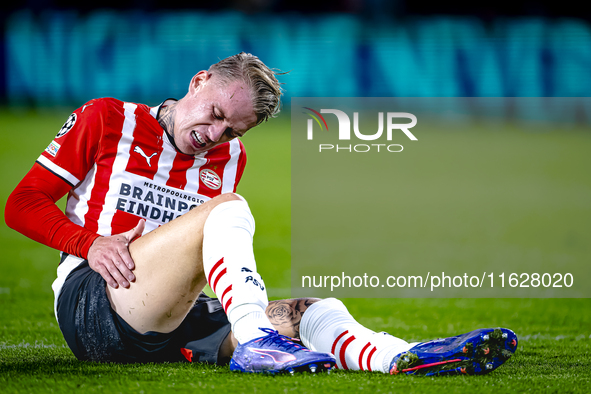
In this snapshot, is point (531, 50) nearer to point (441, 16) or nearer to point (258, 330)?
point (441, 16)

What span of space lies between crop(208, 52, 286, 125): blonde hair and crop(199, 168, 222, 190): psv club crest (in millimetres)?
395

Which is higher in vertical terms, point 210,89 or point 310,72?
point 310,72

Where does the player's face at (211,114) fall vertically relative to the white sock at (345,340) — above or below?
above

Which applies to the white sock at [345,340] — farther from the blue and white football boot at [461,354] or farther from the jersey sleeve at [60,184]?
the jersey sleeve at [60,184]

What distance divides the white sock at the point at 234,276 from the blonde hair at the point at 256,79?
589 millimetres

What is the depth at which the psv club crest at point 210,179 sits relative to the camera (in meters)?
2.67

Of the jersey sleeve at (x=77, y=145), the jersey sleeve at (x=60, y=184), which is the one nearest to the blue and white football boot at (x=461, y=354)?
the jersey sleeve at (x=60, y=184)

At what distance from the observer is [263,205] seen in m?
9.54

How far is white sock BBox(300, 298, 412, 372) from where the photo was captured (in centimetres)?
212

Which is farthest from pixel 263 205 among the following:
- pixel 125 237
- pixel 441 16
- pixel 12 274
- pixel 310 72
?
pixel 441 16

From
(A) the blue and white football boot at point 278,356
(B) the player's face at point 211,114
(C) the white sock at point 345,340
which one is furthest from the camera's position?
(B) the player's face at point 211,114

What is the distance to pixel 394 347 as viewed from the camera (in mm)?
2115

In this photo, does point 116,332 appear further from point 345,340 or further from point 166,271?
point 345,340

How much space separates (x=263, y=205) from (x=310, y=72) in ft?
20.7
